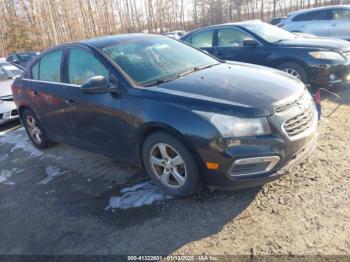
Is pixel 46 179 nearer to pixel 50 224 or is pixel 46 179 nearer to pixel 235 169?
pixel 50 224

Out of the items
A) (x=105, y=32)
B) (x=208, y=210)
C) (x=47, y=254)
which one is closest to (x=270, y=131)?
(x=208, y=210)

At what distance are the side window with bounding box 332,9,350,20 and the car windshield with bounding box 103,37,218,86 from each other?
857cm

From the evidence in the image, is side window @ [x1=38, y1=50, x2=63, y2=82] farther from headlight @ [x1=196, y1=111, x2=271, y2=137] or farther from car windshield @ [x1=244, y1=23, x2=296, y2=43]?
car windshield @ [x1=244, y1=23, x2=296, y2=43]

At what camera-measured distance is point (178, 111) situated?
293 cm

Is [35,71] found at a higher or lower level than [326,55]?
higher

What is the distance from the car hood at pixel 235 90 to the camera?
111 inches

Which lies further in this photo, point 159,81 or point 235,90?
point 159,81

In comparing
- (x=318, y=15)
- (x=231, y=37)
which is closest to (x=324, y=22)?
(x=318, y=15)

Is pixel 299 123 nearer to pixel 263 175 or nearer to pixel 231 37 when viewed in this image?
pixel 263 175

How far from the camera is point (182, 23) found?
4934cm

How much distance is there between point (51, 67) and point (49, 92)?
0.40 m

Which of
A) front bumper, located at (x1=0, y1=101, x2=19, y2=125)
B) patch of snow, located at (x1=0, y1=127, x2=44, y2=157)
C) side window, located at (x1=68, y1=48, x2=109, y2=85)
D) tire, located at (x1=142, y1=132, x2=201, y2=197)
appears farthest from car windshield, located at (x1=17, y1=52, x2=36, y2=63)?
tire, located at (x1=142, y1=132, x2=201, y2=197)

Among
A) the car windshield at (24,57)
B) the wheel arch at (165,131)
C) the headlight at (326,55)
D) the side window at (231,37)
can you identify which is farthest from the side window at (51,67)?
the car windshield at (24,57)

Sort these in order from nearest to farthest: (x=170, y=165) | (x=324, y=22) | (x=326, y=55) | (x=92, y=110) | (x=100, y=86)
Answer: (x=170, y=165)
(x=100, y=86)
(x=92, y=110)
(x=326, y=55)
(x=324, y=22)
